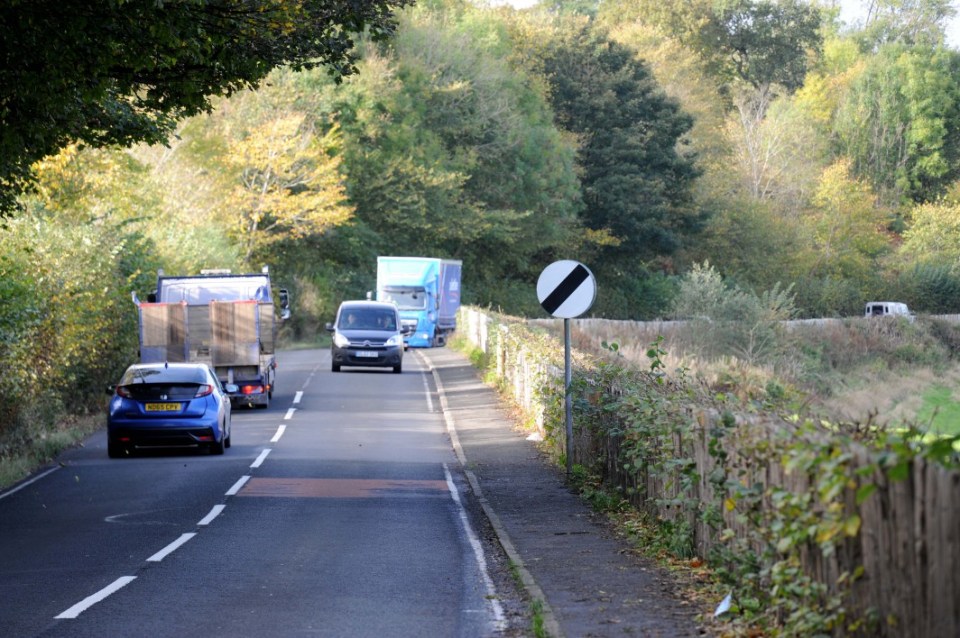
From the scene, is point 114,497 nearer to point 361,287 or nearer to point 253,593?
point 253,593

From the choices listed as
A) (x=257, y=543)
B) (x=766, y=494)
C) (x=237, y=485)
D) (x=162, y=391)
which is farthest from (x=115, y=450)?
(x=766, y=494)

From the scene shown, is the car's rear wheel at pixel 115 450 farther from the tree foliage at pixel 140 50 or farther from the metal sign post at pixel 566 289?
the metal sign post at pixel 566 289

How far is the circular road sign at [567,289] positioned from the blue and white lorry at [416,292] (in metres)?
35.1

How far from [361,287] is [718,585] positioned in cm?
5679

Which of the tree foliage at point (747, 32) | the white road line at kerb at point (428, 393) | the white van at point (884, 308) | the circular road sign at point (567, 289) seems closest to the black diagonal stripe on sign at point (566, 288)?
the circular road sign at point (567, 289)

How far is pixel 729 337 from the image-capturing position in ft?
174

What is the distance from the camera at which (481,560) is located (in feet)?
42.2

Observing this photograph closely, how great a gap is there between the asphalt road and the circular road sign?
277cm

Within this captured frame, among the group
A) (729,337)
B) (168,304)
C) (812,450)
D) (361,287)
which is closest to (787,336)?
(729,337)

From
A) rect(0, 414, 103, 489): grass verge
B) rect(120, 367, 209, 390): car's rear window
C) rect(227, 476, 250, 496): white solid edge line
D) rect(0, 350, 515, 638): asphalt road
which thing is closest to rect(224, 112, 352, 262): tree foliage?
rect(0, 414, 103, 489): grass verge

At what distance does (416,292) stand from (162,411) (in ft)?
104

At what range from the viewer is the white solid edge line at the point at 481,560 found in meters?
9.95

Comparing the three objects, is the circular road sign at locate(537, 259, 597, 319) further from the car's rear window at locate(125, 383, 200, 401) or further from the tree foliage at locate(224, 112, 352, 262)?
the tree foliage at locate(224, 112, 352, 262)

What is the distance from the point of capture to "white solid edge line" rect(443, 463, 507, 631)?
392 inches
